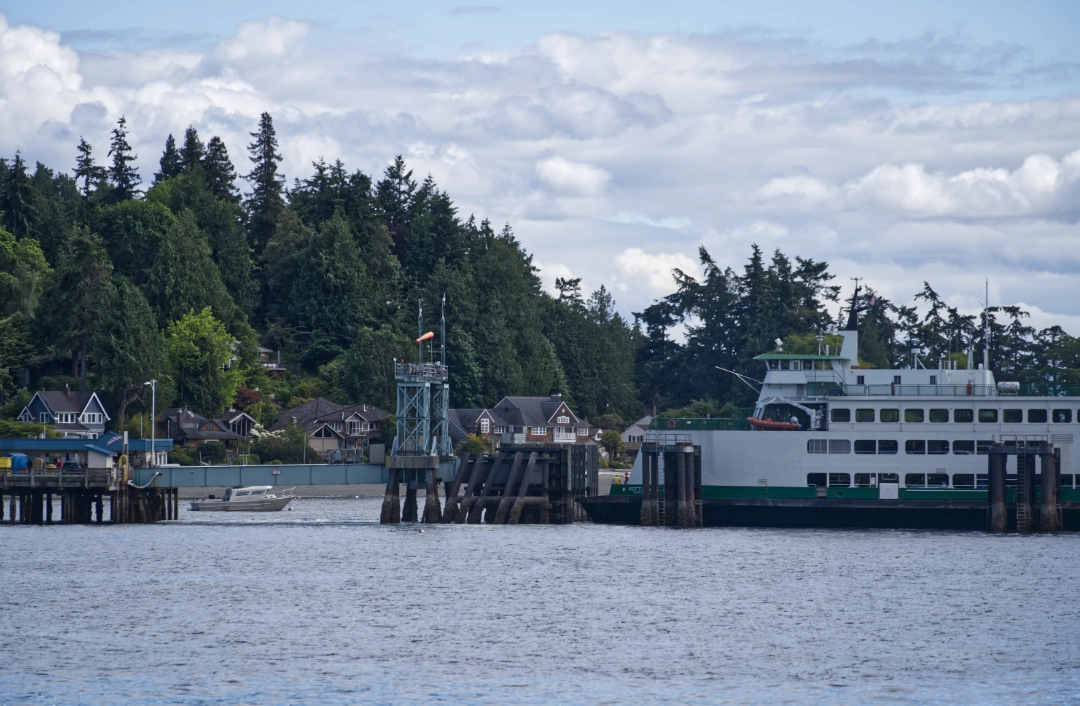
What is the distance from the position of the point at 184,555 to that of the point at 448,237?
91851 mm

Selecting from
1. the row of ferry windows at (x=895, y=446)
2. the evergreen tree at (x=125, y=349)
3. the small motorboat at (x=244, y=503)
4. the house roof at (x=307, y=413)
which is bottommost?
the small motorboat at (x=244, y=503)

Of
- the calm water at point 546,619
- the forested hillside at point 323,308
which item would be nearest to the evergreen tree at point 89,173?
the forested hillside at point 323,308

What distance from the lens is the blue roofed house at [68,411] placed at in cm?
11495

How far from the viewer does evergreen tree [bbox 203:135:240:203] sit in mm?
158250

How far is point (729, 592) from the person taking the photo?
50.5 meters

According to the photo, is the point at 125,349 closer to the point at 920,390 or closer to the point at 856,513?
the point at 856,513

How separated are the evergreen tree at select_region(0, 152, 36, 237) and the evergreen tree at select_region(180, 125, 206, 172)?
847 inches

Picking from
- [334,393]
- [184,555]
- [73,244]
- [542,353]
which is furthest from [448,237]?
[184,555]

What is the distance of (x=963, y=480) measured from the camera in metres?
68.1

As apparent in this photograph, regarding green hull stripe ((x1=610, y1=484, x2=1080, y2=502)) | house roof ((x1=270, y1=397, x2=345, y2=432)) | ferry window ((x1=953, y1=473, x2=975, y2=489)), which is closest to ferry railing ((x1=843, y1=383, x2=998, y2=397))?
ferry window ((x1=953, y1=473, x2=975, y2=489))

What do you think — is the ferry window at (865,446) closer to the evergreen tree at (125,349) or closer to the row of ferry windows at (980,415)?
the row of ferry windows at (980,415)

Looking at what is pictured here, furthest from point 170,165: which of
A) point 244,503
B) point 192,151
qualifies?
point 244,503

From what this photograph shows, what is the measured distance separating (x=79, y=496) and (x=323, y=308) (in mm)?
60552

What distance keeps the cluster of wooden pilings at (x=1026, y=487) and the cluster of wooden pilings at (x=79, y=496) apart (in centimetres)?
4238
